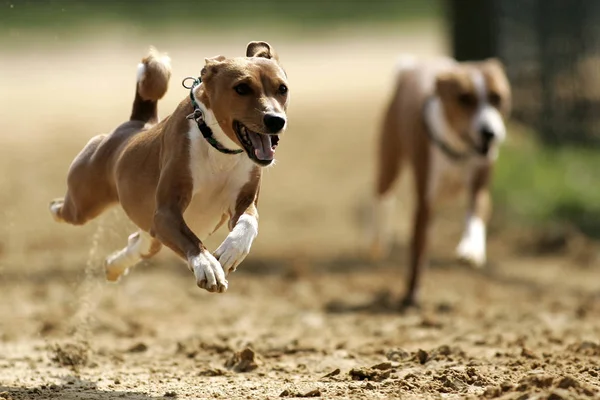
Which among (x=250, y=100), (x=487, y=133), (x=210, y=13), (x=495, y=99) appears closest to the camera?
(x=250, y=100)

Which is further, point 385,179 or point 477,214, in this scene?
point 385,179

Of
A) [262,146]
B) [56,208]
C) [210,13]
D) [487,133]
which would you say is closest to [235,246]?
[262,146]

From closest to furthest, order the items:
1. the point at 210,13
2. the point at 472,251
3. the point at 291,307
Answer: the point at 472,251
the point at 291,307
the point at 210,13

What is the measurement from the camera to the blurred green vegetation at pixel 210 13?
29.6 meters

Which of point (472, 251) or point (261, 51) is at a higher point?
point (261, 51)

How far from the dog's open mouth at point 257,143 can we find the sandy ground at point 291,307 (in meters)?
1.17

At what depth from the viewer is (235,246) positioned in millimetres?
5406

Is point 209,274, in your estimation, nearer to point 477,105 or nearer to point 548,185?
point 477,105

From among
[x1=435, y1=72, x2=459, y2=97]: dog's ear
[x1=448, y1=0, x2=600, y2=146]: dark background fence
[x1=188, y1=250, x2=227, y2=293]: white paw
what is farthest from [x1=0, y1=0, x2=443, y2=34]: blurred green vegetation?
[x1=188, y1=250, x2=227, y2=293]: white paw

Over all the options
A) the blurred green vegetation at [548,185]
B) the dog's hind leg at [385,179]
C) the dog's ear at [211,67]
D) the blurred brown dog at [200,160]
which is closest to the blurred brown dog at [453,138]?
the dog's hind leg at [385,179]

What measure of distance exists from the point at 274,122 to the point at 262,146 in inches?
7.2

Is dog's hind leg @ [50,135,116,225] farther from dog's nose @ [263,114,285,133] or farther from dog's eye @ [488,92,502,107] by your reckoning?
dog's eye @ [488,92,502,107]

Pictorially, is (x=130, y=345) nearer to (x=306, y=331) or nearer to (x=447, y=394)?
(x=306, y=331)

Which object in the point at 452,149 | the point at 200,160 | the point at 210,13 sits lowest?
the point at 452,149
